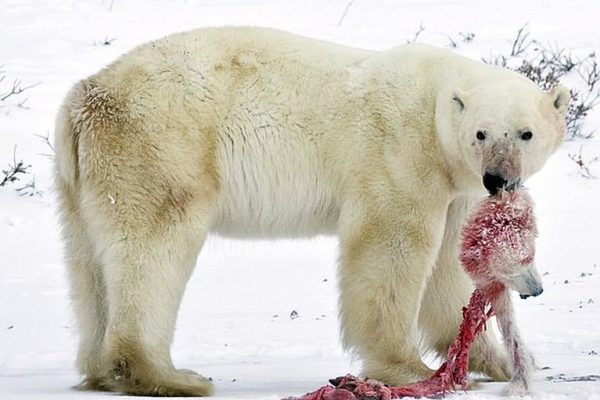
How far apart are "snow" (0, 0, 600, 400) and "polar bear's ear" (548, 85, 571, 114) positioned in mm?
1109

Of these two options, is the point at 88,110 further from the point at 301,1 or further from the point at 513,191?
the point at 301,1

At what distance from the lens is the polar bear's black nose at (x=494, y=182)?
453cm

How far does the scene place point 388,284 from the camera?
5.14 meters

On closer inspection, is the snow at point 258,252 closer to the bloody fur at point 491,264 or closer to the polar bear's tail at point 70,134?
Result: the bloody fur at point 491,264

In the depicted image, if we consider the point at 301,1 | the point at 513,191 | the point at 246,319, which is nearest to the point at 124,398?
the point at 513,191

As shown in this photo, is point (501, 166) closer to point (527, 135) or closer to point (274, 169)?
point (527, 135)

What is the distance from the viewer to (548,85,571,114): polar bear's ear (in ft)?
16.4

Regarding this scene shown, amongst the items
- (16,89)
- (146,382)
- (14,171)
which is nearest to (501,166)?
(146,382)

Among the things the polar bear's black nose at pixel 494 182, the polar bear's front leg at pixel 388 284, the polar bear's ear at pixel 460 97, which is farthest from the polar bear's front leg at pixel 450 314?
the polar bear's black nose at pixel 494 182

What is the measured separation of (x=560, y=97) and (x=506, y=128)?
0.39 m

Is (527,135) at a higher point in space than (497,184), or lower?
higher

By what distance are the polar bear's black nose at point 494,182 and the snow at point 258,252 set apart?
2.46ft

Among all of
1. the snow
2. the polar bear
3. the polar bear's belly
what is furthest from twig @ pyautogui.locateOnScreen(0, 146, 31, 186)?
the polar bear's belly

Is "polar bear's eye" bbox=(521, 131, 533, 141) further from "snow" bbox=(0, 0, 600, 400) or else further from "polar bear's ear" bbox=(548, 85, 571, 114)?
"snow" bbox=(0, 0, 600, 400)
